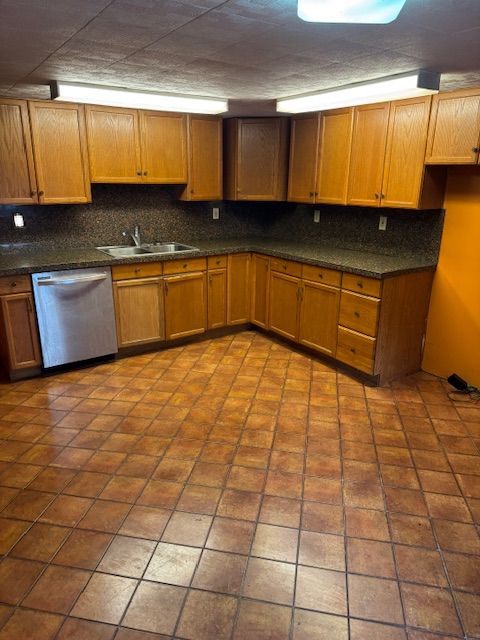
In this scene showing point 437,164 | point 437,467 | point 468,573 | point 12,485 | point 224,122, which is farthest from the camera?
point 224,122

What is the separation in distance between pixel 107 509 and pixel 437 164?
2.96 meters

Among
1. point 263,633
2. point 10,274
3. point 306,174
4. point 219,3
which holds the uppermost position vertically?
point 219,3

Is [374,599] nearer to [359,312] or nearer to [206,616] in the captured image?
[206,616]

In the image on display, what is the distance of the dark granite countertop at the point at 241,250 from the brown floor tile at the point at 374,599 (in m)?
2.00

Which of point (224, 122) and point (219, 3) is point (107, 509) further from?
point (224, 122)

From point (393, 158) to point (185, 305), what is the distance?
215cm

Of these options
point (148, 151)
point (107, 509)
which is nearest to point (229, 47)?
point (148, 151)

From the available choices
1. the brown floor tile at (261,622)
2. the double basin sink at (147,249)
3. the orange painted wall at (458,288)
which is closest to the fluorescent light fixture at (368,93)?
the orange painted wall at (458,288)

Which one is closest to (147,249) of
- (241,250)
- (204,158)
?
(241,250)

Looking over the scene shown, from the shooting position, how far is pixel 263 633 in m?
1.58

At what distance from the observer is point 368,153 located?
138 inches

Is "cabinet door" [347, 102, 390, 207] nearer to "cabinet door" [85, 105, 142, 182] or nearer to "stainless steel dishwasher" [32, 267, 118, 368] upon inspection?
"cabinet door" [85, 105, 142, 182]

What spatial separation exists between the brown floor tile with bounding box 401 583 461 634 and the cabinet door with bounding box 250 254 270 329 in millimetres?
2942

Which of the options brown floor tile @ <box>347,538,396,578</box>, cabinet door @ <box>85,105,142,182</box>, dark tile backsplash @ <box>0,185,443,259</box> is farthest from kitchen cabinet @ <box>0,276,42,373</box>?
brown floor tile @ <box>347,538,396,578</box>
